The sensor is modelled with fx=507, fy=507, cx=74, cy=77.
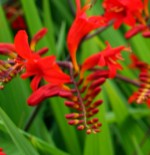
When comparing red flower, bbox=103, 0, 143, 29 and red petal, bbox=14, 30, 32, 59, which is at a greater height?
red petal, bbox=14, 30, 32, 59

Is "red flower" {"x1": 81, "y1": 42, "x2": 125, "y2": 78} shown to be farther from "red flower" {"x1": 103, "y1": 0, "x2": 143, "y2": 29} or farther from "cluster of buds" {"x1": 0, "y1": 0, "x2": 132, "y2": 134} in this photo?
"red flower" {"x1": 103, "y1": 0, "x2": 143, "y2": 29}

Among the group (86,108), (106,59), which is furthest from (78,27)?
(86,108)

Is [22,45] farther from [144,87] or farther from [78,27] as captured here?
[144,87]

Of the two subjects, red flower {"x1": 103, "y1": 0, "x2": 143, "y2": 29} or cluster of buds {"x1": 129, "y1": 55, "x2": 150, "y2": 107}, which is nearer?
cluster of buds {"x1": 129, "y1": 55, "x2": 150, "y2": 107}

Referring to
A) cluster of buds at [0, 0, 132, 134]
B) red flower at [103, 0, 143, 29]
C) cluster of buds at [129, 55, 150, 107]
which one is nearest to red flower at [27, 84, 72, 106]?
cluster of buds at [0, 0, 132, 134]

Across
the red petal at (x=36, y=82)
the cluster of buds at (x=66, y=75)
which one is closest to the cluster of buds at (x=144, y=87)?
the cluster of buds at (x=66, y=75)

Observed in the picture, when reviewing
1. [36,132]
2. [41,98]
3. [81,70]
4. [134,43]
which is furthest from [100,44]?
[41,98]
